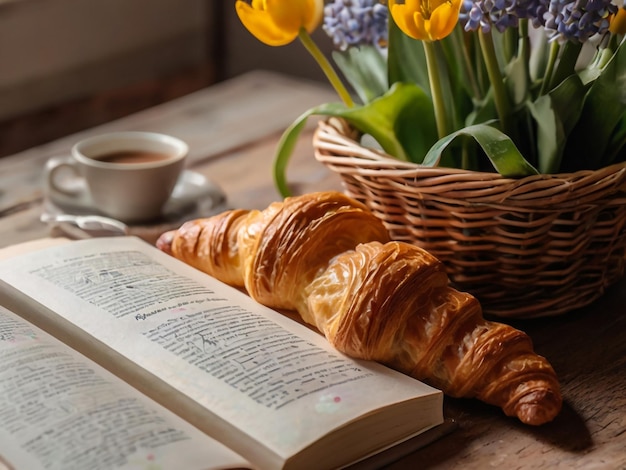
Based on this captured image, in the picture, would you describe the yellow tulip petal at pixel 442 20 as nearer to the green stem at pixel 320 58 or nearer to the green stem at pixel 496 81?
the green stem at pixel 496 81

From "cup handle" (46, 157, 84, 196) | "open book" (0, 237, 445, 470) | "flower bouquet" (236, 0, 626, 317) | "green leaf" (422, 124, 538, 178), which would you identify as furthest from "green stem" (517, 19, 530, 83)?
"cup handle" (46, 157, 84, 196)

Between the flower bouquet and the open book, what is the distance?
0.55 ft

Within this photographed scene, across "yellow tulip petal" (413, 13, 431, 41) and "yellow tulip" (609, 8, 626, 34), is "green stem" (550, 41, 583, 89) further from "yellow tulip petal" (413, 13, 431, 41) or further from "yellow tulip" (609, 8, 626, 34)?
"yellow tulip petal" (413, 13, 431, 41)

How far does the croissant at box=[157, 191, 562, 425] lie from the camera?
0.70 m

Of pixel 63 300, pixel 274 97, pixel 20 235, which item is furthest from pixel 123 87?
pixel 63 300

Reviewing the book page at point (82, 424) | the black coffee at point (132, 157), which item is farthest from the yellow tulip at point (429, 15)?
the black coffee at point (132, 157)

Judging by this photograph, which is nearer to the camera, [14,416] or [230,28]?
[14,416]

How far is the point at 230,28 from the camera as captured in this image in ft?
8.23

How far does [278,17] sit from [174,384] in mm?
362

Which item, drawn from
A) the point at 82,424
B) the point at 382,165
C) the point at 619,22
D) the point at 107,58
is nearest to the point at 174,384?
the point at 82,424

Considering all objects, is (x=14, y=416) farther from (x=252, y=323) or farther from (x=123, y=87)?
(x=123, y=87)

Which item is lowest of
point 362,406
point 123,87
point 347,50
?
point 123,87

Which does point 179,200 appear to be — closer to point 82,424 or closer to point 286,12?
point 286,12

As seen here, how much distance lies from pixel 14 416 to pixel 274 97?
3.30 feet
